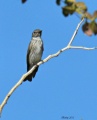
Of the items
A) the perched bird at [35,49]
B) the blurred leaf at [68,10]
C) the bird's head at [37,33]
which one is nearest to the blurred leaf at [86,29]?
the blurred leaf at [68,10]

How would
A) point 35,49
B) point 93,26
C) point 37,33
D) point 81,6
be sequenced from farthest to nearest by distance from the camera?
point 37,33 → point 35,49 → point 81,6 → point 93,26

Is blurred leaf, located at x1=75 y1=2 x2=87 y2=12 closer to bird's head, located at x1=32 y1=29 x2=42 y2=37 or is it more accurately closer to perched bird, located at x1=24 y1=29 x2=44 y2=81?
perched bird, located at x1=24 y1=29 x2=44 y2=81

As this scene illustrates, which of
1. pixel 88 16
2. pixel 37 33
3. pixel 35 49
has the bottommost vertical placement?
pixel 88 16

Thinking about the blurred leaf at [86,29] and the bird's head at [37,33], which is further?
the bird's head at [37,33]

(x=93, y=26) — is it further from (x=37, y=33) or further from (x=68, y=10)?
(x=37, y=33)

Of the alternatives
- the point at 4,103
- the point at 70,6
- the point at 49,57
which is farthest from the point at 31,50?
the point at 70,6

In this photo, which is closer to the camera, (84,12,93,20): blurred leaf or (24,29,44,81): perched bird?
(84,12,93,20): blurred leaf

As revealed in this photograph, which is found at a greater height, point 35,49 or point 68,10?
point 35,49

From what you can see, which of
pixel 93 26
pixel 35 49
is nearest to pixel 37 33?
pixel 35 49

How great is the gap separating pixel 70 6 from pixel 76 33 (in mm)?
3038

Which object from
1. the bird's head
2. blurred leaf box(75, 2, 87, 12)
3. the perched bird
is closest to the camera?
blurred leaf box(75, 2, 87, 12)

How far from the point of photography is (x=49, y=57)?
5422mm

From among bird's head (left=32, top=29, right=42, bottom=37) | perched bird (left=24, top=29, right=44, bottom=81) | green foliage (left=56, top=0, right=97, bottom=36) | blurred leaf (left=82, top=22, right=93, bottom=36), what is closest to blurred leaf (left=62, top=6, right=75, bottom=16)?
green foliage (left=56, top=0, right=97, bottom=36)

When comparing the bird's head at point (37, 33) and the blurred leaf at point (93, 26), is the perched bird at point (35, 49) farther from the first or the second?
the blurred leaf at point (93, 26)
